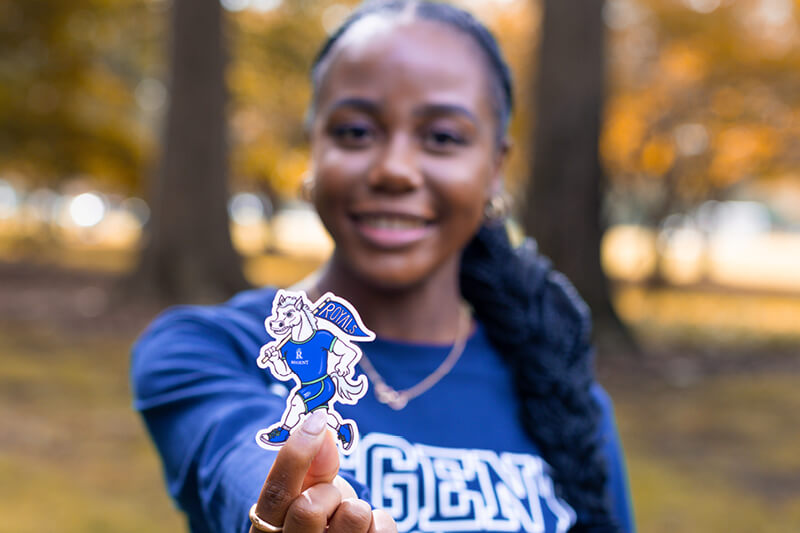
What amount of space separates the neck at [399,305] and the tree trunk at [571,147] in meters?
7.92

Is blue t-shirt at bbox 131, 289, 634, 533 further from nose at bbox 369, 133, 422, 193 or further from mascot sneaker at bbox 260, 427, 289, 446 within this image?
nose at bbox 369, 133, 422, 193

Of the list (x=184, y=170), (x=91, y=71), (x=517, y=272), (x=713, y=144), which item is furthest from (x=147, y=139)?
(x=517, y=272)

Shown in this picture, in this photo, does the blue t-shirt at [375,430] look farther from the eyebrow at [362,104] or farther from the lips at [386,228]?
the eyebrow at [362,104]

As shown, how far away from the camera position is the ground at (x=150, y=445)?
5.50 meters

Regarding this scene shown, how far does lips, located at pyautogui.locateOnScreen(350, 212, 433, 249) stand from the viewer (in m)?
1.85

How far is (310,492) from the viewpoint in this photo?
1.18 metres

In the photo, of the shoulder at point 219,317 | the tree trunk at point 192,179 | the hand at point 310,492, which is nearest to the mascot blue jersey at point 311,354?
the hand at point 310,492

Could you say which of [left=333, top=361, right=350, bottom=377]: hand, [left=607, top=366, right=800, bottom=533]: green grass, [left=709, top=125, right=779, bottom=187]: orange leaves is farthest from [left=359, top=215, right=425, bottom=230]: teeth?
[left=709, top=125, right=779, bottom=187]: orange leaves

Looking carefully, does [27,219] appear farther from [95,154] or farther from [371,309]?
[371,309]

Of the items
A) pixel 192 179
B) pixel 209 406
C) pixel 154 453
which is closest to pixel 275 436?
pixel 209 406

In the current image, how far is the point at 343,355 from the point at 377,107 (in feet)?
2.29

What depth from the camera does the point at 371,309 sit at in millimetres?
2086

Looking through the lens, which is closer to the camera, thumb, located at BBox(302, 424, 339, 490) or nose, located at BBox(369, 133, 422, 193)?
thumb, located at BBox(302, 424, 339, 490)

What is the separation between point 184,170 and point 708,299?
15.3 m
